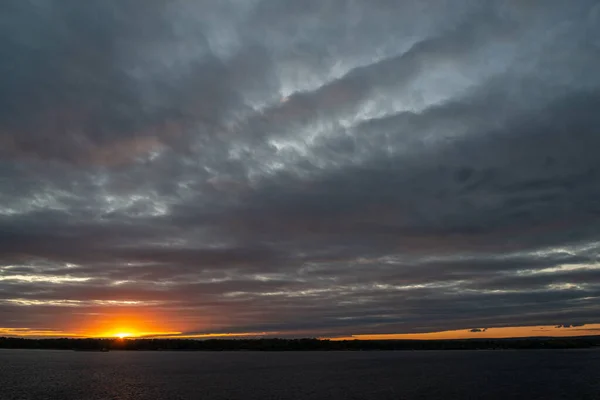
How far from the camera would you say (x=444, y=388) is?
424ft

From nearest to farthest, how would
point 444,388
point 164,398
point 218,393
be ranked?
1. point 164,398
2. point 218,393
3. point 444,388

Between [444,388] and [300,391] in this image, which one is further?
[444,388]

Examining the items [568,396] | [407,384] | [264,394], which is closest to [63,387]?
[264,394]

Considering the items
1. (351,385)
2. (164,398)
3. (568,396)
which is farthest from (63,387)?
(568,396)

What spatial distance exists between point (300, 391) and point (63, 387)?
6647cm

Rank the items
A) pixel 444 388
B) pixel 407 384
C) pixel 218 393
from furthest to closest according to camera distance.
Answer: pixel 407 384 → pixel 444 388 → pixel 218 393

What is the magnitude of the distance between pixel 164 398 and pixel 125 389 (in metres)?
27.5

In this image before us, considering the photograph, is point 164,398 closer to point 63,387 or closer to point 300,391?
point 300,391

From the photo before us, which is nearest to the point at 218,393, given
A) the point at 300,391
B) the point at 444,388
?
the point at 300,391

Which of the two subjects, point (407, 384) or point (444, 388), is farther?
point (407, 384)

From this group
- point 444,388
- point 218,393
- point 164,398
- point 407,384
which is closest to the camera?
point 164,398

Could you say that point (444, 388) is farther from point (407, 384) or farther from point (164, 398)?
point (164, 398)

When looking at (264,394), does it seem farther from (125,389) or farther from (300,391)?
(125,389)

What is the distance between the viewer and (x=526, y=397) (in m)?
111
